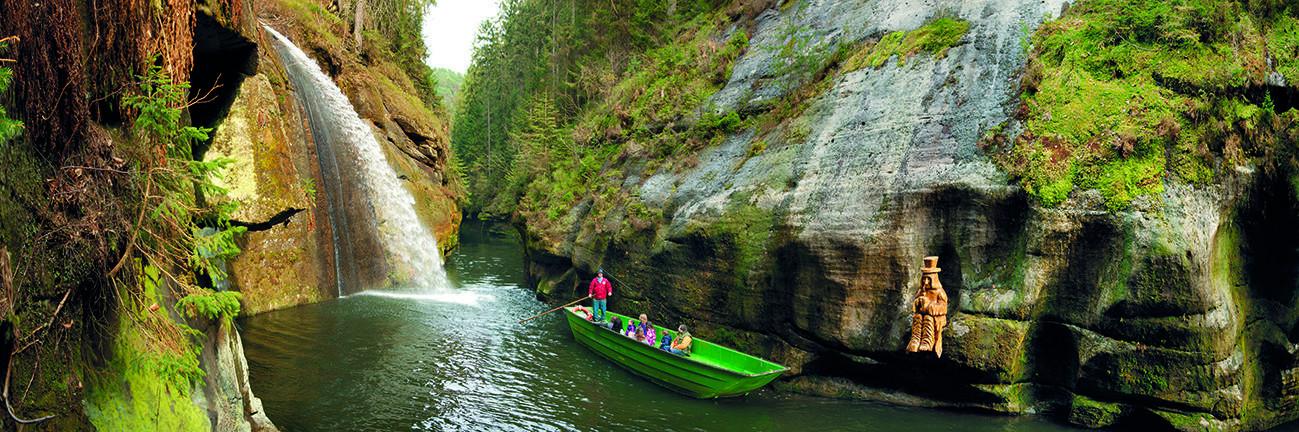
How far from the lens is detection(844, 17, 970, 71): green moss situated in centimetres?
1638

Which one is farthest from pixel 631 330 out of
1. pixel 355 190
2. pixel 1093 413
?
pixel 355 190

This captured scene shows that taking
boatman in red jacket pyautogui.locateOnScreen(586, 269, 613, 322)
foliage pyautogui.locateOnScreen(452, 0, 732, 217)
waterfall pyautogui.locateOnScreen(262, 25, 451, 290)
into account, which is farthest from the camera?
foliage pyautogui.locateOnScreen(452, 0, 732, 217)

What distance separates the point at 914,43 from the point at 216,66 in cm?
1375

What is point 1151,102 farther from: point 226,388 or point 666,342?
point 226,388

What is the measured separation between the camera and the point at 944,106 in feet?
48.8

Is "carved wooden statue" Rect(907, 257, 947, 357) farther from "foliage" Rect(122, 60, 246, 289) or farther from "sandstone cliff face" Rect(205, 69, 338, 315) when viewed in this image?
"sandstone cliff face" Rect(205, 69, 338, 315)

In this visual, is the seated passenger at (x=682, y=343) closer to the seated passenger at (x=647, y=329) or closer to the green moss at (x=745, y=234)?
the seated passenger at (x=647, y=329)

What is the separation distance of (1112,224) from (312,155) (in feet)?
64.4

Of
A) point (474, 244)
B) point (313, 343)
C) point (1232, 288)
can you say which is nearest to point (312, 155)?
point (313, 343)

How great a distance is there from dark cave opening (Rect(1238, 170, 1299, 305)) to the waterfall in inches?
829

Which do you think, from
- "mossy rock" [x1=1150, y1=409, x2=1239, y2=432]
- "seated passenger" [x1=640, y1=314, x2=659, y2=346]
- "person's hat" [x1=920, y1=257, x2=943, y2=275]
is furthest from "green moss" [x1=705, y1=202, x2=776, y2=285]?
"mossy rock" [x1=1150, y1=409, x2=1239, y2=432]

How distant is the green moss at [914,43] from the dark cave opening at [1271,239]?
614 cm

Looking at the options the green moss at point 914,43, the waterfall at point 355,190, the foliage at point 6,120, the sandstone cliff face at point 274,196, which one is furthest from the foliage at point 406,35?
the foliage at point 6,120

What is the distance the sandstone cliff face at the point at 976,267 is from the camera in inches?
469
